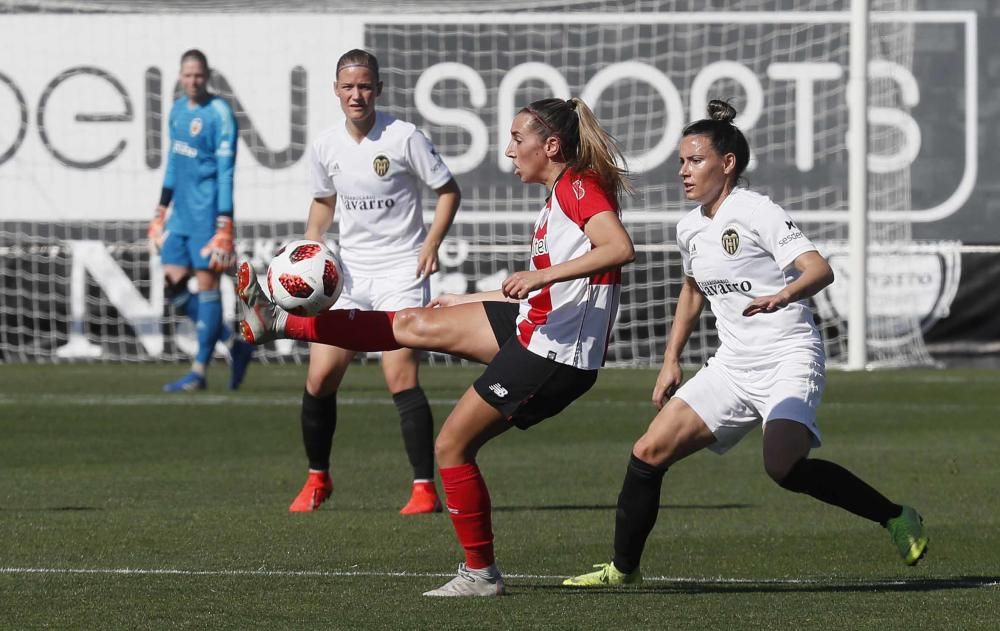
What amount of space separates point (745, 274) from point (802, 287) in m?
0.54

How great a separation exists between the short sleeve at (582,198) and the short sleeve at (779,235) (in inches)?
23.3

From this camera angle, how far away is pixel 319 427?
8766 mm

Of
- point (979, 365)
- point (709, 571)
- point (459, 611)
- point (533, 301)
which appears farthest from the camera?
point (979, 365)

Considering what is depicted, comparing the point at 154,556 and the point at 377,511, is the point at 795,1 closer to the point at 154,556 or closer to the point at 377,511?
the point at 377,511

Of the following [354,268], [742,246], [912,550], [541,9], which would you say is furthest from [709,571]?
[541,9]

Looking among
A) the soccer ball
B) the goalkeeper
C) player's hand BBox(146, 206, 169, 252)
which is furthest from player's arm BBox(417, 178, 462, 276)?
player's hand BBox(146, 206, 169, 252)

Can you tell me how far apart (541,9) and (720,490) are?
11.2 m

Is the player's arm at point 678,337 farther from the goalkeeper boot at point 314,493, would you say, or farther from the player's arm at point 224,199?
the player's arm at point 224,199

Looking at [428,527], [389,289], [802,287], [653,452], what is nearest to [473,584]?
[653,452]

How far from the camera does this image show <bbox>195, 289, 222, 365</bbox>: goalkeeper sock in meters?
15.1

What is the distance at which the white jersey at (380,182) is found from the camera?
8859 mm

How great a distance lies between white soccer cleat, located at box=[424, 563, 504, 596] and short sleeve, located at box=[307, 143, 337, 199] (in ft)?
10.9

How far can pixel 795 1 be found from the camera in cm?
2027

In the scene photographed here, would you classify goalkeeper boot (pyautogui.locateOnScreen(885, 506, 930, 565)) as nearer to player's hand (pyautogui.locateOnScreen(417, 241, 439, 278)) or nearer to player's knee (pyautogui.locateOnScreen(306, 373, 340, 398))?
player's hand (pyautogui.locateOnScreen(417, 241, 439, 278))
